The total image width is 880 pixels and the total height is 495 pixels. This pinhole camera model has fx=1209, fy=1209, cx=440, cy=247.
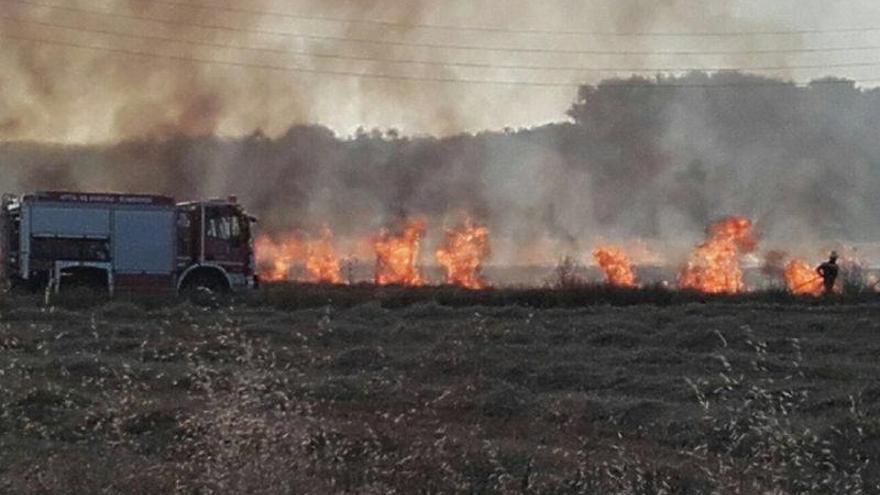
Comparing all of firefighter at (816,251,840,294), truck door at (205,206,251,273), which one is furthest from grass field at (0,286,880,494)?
firefighter at (816,251,840,294)

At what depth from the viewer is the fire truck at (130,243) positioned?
1238 inches

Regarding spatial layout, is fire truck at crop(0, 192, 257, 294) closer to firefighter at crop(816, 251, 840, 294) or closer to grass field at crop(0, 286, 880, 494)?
grass field at crop(0, 286, 880, 494)

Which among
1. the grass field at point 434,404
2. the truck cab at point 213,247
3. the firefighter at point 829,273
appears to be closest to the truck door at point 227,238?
the truck cab at point 213,247

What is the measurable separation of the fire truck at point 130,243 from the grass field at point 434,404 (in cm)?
823

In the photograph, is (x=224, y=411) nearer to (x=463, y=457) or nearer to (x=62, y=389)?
(x=463, y=457)

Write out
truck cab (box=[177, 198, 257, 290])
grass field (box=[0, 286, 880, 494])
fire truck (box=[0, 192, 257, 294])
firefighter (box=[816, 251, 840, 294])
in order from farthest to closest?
firefighter (box=[816, 251, 840, 294]), truck cab (box=[177, 198, 257, 290]), fire truck (box=[0, 192, 257, 294]), grass field (box=[0, 286, 880, 494])

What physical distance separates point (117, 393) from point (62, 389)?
771 millimetres

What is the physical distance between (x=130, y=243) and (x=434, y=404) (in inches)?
835

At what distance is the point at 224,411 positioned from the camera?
28.4ft

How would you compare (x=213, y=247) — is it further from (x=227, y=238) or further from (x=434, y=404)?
(x=434, y=404)

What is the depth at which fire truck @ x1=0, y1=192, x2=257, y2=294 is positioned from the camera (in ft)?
103

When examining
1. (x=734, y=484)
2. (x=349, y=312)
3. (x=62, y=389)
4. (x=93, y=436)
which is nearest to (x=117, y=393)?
(x=62, y=389)

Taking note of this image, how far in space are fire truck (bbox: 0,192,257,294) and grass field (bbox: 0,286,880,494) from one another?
823cm

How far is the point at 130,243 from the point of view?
31859 millimetres
